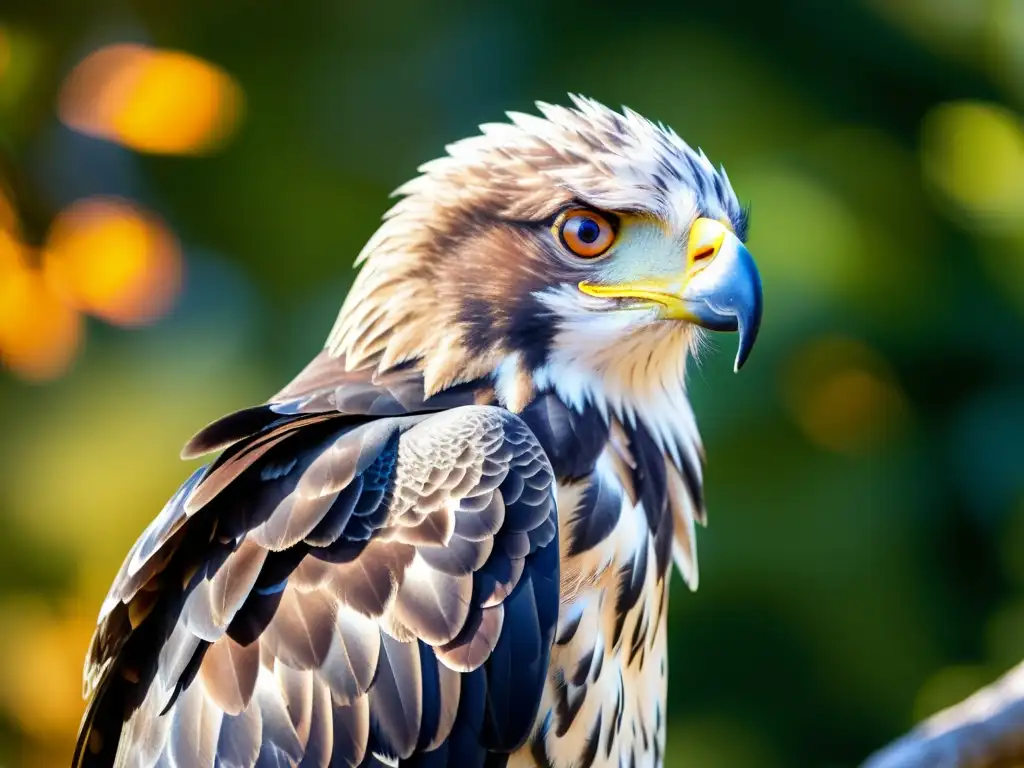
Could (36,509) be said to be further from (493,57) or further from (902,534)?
(902,534)

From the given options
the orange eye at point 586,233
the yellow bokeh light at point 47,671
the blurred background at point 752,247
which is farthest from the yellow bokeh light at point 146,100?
the orange eye at point 586,233

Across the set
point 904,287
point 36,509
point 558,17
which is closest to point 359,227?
point 558,17

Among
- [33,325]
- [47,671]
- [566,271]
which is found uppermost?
[566,271]

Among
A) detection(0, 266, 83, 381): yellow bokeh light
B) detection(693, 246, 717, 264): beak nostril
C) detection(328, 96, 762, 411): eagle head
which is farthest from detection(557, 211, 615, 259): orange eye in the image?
detection(0, 266, 83, 381): yellow bokeh light

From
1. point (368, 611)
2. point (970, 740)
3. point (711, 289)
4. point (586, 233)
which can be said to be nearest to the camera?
point (368, 611)

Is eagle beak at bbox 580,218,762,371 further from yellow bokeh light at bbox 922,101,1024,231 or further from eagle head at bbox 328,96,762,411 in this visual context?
yellow bokeh light at bbox 922,101,1024,231

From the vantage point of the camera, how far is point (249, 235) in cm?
623

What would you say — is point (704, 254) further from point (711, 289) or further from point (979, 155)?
point (979, 155)

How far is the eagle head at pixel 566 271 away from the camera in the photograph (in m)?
2.52

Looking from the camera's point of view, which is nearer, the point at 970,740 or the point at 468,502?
the point at 468,502

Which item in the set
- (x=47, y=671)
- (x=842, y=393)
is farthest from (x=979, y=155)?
(x=47, y=671)

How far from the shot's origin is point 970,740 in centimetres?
327

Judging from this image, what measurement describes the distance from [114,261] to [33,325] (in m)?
0.46

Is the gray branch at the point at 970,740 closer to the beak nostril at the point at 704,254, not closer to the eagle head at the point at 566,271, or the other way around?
the eagle head at the point at 566,271
